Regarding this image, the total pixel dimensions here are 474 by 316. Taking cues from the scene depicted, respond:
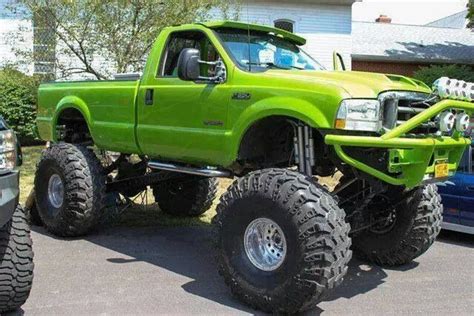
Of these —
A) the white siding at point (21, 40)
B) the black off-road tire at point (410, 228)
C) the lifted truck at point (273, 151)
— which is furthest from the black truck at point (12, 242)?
the white siding at point (21, 40)

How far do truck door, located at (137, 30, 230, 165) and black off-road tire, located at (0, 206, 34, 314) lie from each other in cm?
192

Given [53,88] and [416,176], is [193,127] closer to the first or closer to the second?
[416,176]

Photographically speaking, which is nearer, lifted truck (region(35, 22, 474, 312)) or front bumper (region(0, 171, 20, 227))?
front bumper (region(0, 171, 20, 227))

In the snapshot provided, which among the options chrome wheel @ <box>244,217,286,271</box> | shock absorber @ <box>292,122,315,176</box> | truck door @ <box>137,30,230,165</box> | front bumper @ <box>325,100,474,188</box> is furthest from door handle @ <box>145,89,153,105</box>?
front bumper @ <box>325,100,474,188</box>

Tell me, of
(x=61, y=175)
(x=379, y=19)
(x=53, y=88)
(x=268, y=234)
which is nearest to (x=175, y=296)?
(x=268, y=234)

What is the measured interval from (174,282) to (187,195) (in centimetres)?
302

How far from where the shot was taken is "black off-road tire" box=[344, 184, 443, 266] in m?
6.05

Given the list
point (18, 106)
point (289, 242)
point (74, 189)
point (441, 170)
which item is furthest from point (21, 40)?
point (441, 170)

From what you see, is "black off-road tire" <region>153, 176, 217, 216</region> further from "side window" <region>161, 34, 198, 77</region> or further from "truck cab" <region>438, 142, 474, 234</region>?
"truck cab" <region>438, 142, 474, 234</region>

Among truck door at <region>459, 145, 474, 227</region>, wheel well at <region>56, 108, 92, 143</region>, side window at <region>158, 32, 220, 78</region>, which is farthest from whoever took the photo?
wheel well at <region>56, 108, 92, 143</region>

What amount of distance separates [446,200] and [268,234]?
3.79 meters

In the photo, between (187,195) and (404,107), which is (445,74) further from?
(404,107)

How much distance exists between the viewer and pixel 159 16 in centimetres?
1239

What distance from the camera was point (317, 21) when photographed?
20156 millimetres
